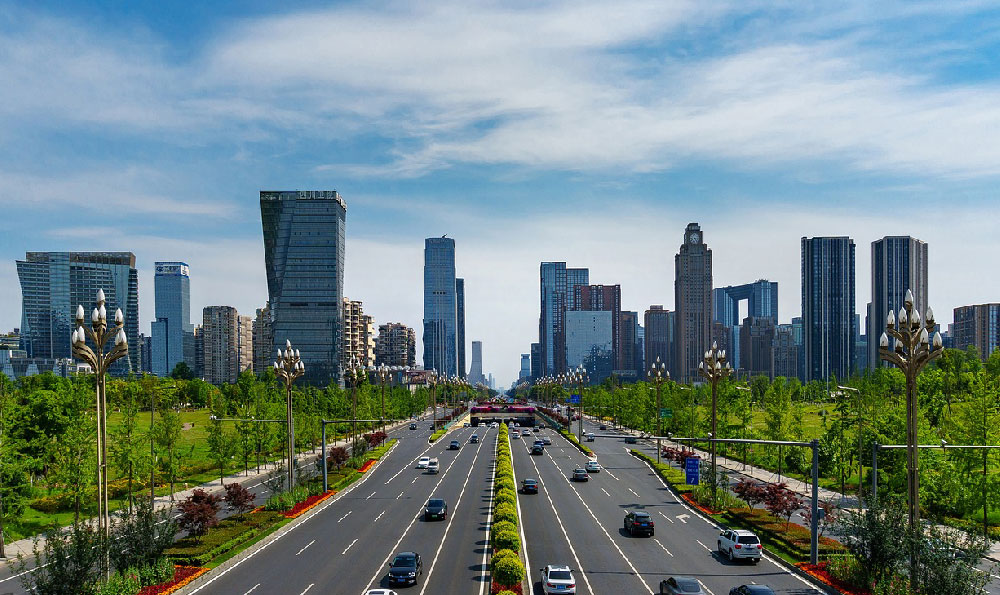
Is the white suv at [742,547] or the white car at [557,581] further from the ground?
the white car at [557,581]

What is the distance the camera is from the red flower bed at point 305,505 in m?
48.7

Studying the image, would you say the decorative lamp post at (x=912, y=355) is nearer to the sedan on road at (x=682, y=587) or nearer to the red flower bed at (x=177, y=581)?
the sedan on road at (x=682, y=587)

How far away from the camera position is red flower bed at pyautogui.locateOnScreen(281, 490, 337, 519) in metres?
48.7

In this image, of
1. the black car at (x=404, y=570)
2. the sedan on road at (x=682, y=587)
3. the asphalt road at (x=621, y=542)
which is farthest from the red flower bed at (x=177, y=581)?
the sedan on road at (x=682, y=587)

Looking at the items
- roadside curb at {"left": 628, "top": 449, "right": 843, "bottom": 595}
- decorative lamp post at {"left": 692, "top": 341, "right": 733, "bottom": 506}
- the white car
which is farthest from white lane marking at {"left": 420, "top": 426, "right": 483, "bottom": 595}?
decorative lamp post at {"left": 692, "top": 341, "right": 733, "bottom": 506}

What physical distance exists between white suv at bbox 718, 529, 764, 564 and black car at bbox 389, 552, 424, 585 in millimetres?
15873

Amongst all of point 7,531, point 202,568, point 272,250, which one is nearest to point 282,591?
point 202,568

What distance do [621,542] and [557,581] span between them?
41.0ft

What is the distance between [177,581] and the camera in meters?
31.6

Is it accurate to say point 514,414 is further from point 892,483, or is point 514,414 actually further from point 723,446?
point 892,483

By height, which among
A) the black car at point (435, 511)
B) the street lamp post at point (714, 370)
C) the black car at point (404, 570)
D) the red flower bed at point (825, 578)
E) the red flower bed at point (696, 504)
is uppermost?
the street lamp post at point (714, 370)

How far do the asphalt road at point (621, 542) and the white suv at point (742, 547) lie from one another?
42cm

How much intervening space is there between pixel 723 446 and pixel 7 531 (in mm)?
72854

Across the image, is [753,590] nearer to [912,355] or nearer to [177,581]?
[912,355]
